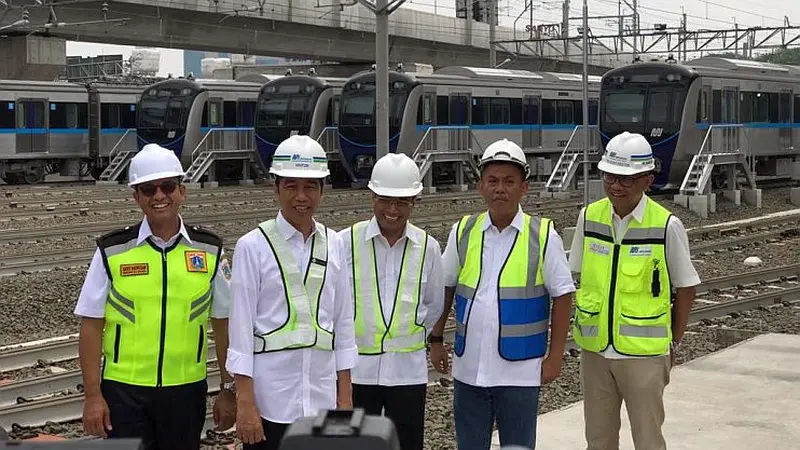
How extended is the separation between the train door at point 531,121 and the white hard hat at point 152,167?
3131 centimetres

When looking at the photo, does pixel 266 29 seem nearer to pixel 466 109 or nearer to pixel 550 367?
pixel 466 109

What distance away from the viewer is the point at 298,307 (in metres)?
4.82

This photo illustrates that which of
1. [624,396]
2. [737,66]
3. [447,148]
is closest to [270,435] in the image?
[624,396]

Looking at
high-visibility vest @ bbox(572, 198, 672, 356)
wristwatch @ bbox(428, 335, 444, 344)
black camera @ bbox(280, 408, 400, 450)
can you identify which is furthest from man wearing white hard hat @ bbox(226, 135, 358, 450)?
black camera @ bbox(280, 408, 400, 450)

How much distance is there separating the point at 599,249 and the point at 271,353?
1.90 m

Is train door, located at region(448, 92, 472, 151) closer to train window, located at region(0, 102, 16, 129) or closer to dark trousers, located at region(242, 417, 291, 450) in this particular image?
train window, located at region(0, 102, 16, 129)

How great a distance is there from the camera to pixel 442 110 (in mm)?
32938

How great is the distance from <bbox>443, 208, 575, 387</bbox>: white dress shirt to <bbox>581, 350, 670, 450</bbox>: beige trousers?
57 centimetres

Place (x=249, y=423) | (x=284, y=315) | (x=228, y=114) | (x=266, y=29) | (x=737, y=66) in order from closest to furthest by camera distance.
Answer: (x=249, y=423), (x=284, y=315), (x=737, y=66), (x=228, y=114), (x=266, y=29)

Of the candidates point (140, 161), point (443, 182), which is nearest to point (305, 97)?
point (443, 182)

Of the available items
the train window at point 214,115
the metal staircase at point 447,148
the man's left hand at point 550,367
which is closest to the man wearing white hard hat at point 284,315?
the man's left hand at point 550,367

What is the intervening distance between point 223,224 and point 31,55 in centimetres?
2389

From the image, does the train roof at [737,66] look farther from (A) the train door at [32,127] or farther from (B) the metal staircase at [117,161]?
(A) the train door at [32,127]

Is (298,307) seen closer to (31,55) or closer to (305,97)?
(305,97)
